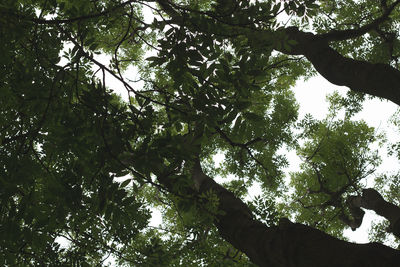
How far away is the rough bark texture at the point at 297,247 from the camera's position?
2.32m

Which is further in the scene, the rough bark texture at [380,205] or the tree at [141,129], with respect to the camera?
the rough bark texture at [380,205]

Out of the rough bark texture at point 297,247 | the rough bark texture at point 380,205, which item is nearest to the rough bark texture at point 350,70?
the rough bark texture at point 297,247

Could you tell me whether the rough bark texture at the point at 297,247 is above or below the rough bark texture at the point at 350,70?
below

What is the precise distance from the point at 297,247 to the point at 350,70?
9.30ft

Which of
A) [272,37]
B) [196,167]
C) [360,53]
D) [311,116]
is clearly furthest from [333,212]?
[272,37]

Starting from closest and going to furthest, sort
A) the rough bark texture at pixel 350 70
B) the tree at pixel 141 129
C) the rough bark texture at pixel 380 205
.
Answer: the tree at pixel 141 129
the rough bark texture at pixel 350 70
the rough bark texture at pixel 380 205

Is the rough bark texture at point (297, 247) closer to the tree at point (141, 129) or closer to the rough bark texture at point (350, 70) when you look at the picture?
the tree at point (141, 129)

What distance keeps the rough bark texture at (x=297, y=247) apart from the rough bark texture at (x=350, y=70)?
6.81 ft

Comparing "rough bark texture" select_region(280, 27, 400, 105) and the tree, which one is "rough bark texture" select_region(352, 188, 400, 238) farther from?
"rough bark texture" select_region(280, 27, 400, 105)

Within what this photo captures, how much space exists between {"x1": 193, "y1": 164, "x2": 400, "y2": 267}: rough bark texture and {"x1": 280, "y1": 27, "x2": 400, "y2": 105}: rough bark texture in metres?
2.08

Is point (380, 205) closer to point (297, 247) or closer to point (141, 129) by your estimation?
point (297, 247)

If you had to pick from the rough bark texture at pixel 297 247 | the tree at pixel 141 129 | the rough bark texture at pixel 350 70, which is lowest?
the rough bark texture at pixel 297 247

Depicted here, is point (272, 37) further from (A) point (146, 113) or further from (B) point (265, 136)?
(B) point (265, 136)

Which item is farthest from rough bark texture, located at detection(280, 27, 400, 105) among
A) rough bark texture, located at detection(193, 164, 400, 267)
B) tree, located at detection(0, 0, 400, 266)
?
rough bark texture, located at detection(193, 164, 400, 267)
